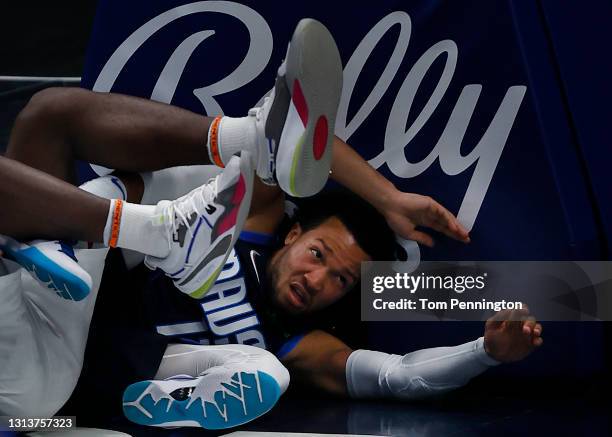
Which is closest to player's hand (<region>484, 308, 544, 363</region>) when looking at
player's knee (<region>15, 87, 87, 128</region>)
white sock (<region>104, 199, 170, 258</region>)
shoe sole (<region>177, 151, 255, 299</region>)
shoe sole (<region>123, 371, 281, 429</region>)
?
shoe sole (<region>123, 371, 281, 429</region>)

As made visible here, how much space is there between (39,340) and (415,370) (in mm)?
794

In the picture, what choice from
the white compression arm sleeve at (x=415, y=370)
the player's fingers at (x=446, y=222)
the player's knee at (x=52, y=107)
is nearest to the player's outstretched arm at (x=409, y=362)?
the white compression arm sleeve at (x=415, y=370)

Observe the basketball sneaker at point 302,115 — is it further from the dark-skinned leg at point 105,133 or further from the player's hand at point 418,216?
the player's hand at point 418,216

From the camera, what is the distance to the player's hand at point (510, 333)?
2098 millimetres

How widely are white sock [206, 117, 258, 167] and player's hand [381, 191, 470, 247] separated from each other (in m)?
0.42

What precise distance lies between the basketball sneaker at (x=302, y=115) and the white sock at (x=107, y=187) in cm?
37

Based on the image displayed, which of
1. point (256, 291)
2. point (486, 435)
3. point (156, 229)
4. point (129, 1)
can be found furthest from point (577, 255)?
point (129, 1)

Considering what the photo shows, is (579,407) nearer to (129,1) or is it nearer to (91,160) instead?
(91,160)

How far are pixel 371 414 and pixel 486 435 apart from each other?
27 cm

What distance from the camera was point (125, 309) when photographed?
226 centimetres

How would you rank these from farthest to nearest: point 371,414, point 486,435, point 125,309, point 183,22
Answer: point 183,22
point 125,309
point 371,414
point 486,435

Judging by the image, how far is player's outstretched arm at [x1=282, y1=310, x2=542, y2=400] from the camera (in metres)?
2.11

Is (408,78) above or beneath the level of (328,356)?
above

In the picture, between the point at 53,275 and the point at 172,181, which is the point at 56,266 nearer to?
the point at 53,275
